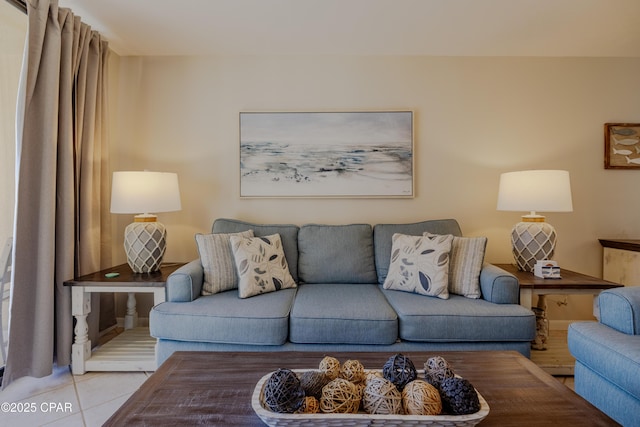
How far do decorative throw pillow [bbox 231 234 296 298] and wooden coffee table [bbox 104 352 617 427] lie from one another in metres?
0.72

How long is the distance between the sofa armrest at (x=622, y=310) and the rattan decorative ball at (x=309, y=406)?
1455mm

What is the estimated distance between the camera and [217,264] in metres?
2.05

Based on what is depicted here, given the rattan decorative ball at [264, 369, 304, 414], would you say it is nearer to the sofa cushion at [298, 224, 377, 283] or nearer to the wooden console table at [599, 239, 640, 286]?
the sofa cushion at [298, 224, 377, 283]

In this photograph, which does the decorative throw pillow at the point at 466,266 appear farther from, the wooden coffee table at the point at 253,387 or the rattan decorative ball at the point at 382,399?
the rattan decorative ball at the point at 382,399

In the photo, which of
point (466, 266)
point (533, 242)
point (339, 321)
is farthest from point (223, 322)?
point (533, 242)

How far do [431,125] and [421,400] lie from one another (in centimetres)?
233

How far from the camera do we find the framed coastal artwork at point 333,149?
2654 millimetres

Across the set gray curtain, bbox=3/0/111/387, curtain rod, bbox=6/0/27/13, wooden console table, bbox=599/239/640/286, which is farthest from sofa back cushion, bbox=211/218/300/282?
wooden console table, bbox=599/239/640/286

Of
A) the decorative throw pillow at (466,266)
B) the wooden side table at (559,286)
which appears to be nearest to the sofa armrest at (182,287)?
the decorative throw pillow at (466,266)

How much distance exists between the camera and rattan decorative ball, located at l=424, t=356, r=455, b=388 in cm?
92

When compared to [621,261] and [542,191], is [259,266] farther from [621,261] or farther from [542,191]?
[621,261]

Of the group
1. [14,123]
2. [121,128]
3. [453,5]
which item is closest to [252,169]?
[121,128]

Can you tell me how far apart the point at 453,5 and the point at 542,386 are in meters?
2.14

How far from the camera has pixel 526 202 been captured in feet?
7.12
